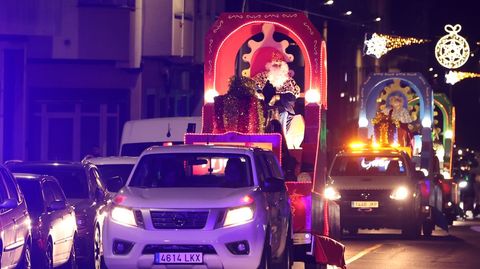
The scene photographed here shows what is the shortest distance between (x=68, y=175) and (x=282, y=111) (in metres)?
3.62

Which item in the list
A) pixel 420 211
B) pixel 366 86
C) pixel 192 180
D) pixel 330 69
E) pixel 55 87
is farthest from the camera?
pixel 330 69

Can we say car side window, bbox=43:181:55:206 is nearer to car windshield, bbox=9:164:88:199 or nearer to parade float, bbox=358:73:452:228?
car windshield, bbox=9:164:88:199

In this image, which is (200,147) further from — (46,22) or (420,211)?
(46,22)

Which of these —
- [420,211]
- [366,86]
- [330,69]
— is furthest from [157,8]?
[330,69]

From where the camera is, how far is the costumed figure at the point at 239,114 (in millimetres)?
21031

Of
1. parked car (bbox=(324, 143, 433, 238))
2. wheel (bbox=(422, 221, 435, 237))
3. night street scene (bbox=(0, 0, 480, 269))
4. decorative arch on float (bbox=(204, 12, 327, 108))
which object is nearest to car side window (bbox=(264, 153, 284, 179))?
night street scene (bbox=(0, 0, 480, 269))

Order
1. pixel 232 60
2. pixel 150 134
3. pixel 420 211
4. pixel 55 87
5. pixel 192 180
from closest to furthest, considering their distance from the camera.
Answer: pixel 192 180
pixel 232 60
pixel 150 134
pixel 420 211
pixel 55 87

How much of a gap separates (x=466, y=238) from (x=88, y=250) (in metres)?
12.4

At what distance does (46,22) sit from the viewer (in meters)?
43.3

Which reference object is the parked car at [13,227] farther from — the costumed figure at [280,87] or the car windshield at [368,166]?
the car windshield at [368,166]

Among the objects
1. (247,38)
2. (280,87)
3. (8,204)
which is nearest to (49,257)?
(8,204)

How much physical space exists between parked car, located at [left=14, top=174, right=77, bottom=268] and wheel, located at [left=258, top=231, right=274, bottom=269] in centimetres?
339

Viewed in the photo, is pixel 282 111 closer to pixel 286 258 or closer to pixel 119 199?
pixel 286 258

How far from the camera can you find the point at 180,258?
54.5ft
